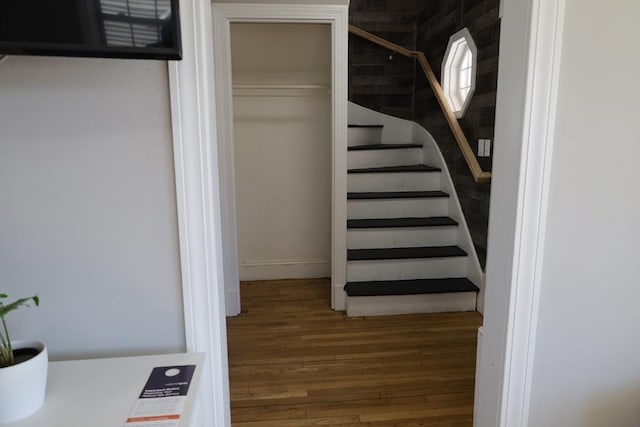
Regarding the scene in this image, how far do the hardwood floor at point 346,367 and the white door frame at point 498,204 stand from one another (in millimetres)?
721

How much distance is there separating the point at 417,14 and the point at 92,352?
429cm

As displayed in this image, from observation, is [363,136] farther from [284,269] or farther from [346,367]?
[346,367]

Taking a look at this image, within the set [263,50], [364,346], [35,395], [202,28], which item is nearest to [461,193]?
[364,346]

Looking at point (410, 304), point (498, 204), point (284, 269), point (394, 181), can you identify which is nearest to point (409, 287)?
point (410, 304)

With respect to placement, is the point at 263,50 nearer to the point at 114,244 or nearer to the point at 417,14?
the point at 417,14

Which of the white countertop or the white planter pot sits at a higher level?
the white planter pot

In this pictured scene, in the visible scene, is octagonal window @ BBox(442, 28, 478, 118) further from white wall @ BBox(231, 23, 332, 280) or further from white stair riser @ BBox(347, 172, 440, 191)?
white wall @ BBox(231, 23, 332, 280)

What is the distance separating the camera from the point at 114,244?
0.99 meters

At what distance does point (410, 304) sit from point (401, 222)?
2.15 ft

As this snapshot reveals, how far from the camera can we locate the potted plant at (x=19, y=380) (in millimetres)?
769

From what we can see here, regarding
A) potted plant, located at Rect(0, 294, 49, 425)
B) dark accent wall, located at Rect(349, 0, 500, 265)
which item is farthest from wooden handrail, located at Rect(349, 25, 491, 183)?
potted plant, located at Rect(0, 294, 49, 425)

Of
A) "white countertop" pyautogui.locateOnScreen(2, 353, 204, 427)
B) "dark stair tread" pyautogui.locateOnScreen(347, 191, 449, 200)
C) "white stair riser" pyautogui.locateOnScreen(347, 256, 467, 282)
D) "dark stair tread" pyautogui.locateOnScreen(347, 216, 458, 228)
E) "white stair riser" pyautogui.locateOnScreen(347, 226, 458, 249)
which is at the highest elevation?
"dark stair tread" pyautogui.locateOnScreen(347, 191, 449, 200)

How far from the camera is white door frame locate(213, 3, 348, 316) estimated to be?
260 centimetres

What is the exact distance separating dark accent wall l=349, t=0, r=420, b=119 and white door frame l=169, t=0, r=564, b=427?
3.17 meters
